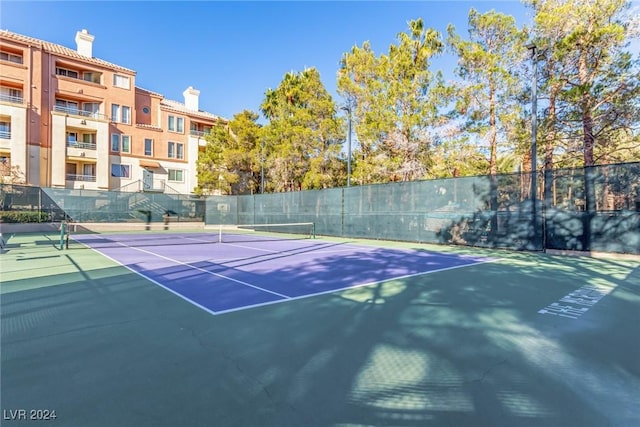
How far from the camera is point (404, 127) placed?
1647 centimetres

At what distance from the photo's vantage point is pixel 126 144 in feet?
95.9

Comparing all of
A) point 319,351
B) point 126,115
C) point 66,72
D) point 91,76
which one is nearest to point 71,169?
point 126,115

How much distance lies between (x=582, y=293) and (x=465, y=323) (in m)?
2.89

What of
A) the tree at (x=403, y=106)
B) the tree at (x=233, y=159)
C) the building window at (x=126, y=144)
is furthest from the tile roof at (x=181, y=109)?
the tree at (x=403, y=106)

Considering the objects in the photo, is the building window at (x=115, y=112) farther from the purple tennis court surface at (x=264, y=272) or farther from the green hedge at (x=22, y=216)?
the purple tennis court surface at (x=264, y=272)

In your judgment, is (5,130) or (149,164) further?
(149,164)

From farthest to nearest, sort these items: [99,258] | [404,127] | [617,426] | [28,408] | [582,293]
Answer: [404,127] → [99,258] → [582,293] → [28,408] → [617,426]

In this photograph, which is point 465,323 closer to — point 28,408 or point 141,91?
point 28,408

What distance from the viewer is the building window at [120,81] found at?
29125mm

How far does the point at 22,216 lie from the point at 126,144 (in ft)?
45.5

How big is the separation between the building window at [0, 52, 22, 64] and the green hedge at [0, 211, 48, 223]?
15602 millimetres

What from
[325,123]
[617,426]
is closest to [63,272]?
[617,426]

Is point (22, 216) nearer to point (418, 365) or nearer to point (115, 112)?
point (115, 112)

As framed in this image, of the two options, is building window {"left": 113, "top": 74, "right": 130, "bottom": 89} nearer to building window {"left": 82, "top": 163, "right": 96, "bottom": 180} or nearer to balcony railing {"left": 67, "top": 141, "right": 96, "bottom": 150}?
Result: balcony railing {"left": 67, "top": 141, "right": 96, "bottom": 150}
